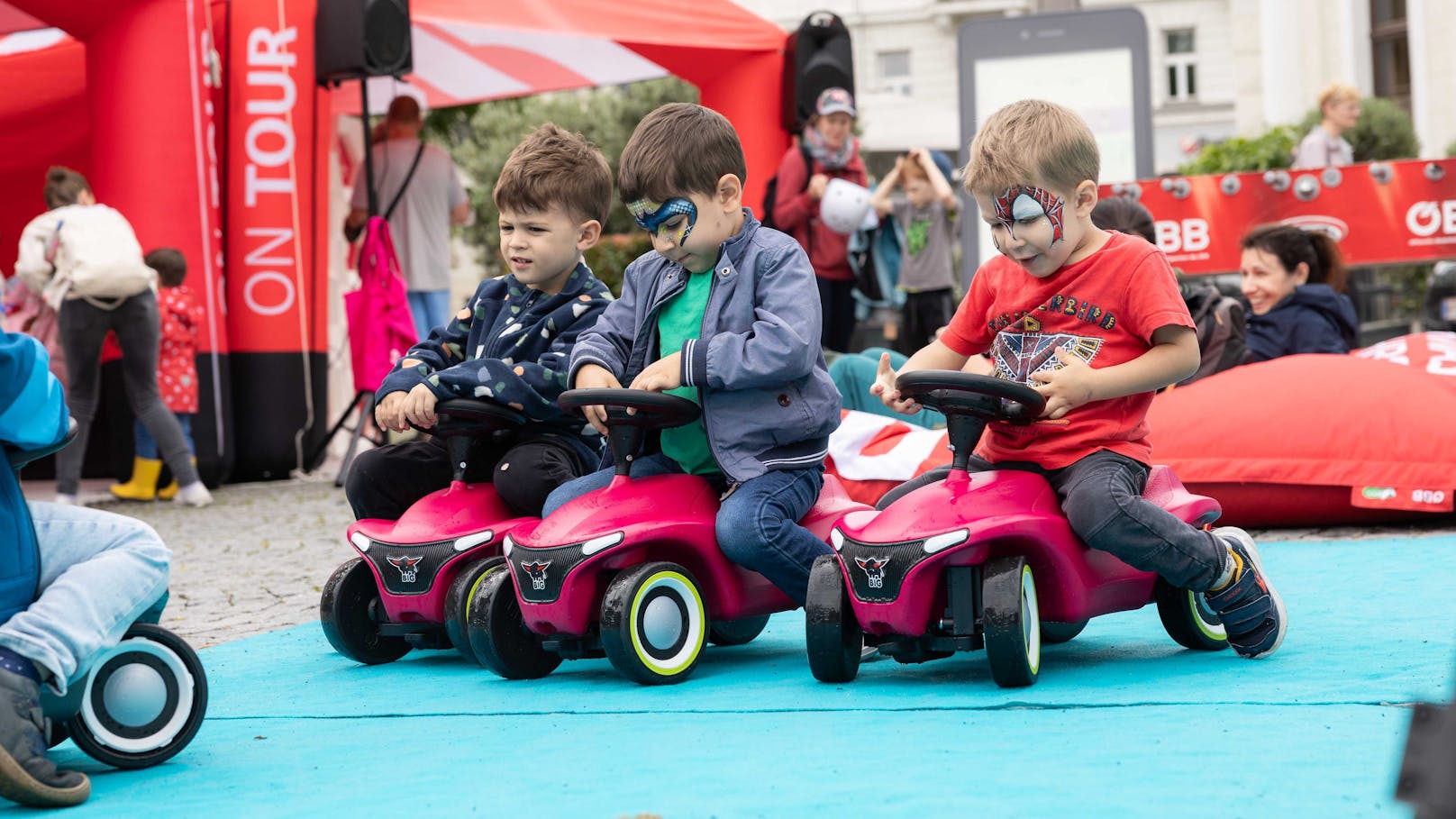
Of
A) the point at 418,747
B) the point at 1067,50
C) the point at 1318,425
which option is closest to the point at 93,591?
the point at 418,747

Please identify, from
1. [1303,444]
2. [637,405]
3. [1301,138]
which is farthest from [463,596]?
[1301,138]

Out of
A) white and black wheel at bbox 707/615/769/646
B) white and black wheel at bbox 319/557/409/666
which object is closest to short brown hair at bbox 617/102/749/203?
white and black wheel at bbox 707/615/769/646

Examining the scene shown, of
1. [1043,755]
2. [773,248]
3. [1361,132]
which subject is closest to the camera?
[1043,755]

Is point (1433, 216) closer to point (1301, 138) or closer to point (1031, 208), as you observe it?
point (1031, 208)

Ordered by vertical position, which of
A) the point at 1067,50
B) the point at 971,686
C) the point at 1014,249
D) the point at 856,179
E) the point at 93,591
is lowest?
the point at 971,686

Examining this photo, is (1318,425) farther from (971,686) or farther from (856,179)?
(856,179)

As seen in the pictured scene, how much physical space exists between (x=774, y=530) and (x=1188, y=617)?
35.9 inches

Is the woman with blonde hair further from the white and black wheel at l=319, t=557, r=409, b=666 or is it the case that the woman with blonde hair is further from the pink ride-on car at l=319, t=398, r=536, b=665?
the white and black wheel at l=319, t=557, r=409, b=666

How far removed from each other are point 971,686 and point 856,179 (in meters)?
6.88

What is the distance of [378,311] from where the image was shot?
9.10 metres

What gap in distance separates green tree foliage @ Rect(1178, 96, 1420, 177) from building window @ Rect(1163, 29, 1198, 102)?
15718 mm

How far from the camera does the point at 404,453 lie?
4.27m

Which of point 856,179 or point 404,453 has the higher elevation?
point 856,179

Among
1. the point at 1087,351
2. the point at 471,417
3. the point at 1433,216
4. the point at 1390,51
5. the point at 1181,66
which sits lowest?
the point at 471,417
